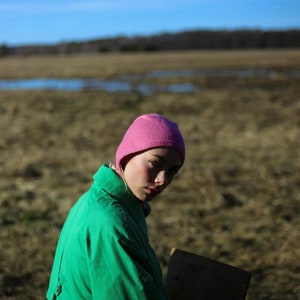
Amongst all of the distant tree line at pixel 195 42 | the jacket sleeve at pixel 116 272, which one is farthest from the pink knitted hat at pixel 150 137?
the distant tree line at pixel 195 42

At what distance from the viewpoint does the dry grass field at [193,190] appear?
4340mm

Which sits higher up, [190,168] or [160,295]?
[160,295]

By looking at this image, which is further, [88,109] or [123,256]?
[88,109]

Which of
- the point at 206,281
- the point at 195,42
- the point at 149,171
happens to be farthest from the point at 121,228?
the point at 195,42

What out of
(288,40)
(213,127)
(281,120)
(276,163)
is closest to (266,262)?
(276,163)

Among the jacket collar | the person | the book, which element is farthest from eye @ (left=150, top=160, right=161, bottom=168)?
the book

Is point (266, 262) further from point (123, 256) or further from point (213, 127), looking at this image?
point (213, 127)

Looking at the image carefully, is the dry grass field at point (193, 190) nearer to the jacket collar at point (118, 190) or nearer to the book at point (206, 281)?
the book at point (206, 281)

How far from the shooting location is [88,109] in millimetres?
15078

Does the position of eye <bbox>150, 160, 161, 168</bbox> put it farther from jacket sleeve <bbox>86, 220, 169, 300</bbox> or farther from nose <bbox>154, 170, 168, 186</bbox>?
jacket sleeve <bbox>86, 220, 169, 300</bbox>

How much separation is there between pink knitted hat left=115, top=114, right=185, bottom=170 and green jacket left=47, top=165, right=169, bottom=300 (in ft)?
0.33

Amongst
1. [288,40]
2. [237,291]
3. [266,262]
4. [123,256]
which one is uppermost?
[288,40]

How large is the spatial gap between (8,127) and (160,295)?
10475 millimetres

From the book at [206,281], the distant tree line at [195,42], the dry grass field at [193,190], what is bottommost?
the dry grass field at [193,190]
